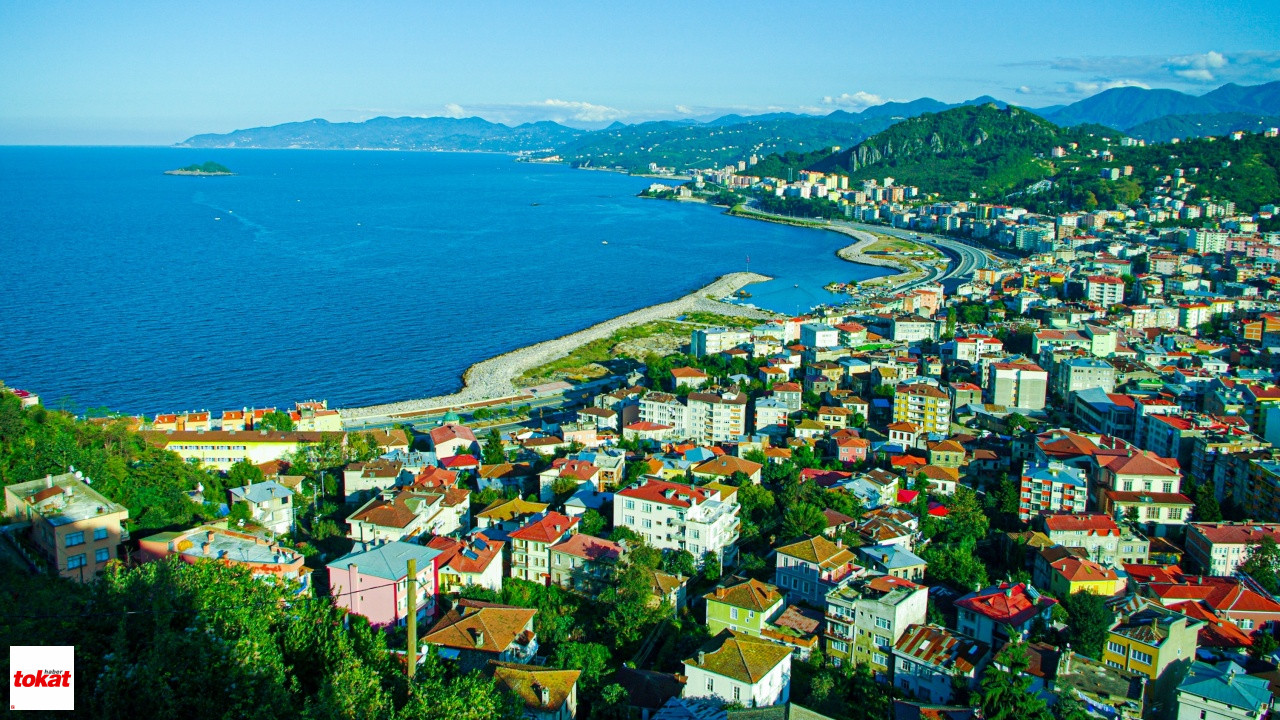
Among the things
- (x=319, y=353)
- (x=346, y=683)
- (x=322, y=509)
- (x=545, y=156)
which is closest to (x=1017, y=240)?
(x=319, y=353)

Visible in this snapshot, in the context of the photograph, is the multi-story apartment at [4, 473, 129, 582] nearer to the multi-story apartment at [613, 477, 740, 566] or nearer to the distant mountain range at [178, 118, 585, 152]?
the multi-story apartment at [613, 477, 740, 566]

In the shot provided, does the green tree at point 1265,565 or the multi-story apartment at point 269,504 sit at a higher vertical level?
the multi-story apartment at point 269,504

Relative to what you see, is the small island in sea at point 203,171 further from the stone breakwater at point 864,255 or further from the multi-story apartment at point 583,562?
the multi-story apartment at point 583,562

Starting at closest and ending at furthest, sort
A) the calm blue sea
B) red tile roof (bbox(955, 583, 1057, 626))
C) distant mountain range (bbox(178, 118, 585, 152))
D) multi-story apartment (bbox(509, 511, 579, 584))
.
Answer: red tile roof (bbox(955, 583, 1057, 626)) < multi-story apartment (bbox(509, 511, 579, 584)) < the calm blue sea < distant mountain range (bbox(178, 118, 585, 152))

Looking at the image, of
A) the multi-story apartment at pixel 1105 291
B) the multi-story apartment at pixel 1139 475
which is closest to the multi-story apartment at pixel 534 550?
the multi-story apartment at pixel 1139 475

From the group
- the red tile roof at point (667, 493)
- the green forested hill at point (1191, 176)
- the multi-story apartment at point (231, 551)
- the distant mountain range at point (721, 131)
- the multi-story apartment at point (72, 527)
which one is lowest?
the red tile roof at point (667, 493)

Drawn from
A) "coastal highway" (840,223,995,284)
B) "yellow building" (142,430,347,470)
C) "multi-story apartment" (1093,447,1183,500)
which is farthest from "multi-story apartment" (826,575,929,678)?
"coastal highway" (840,223,995,284)

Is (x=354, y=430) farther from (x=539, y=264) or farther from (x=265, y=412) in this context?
(x=539, y=264)
